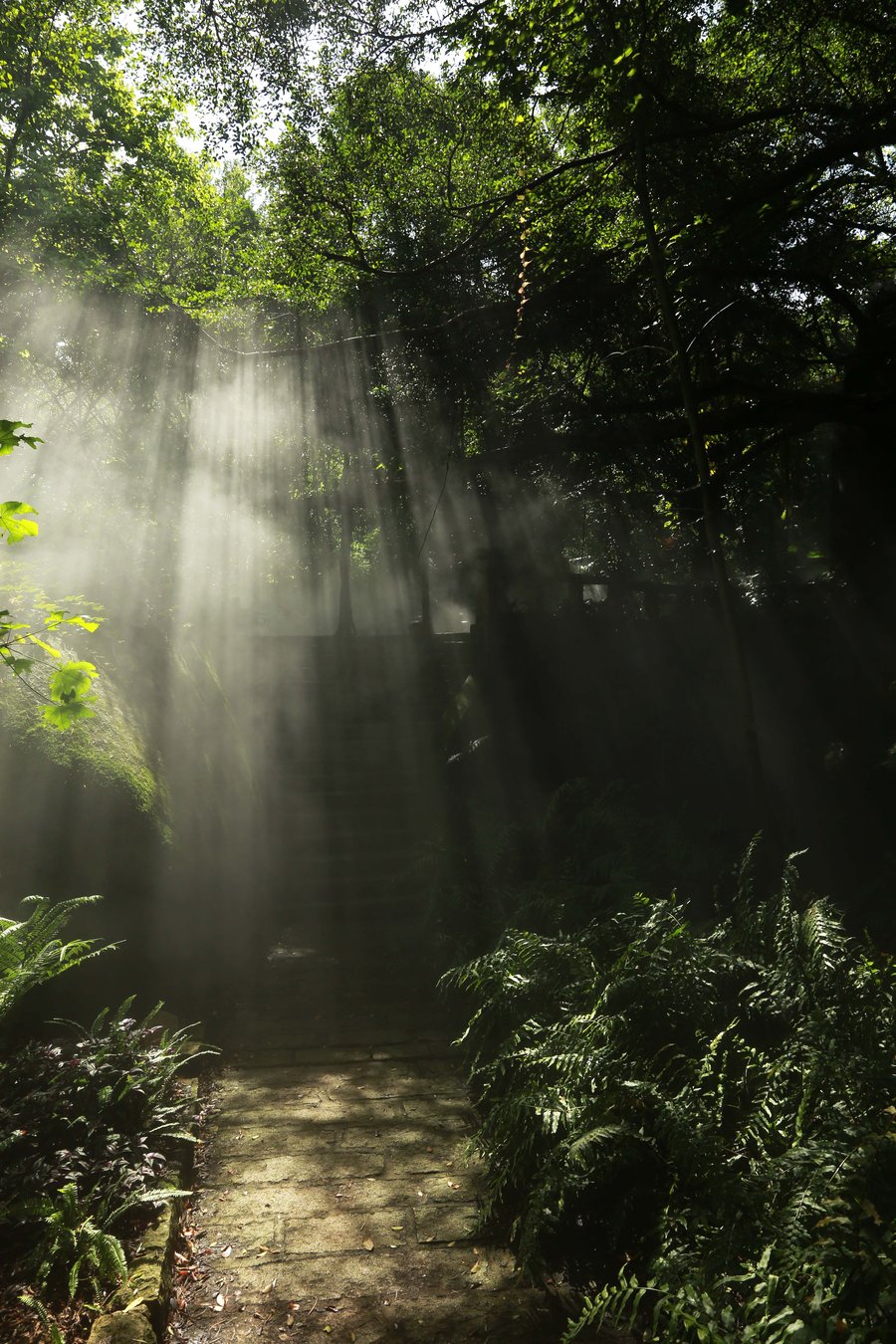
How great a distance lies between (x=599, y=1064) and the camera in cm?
320

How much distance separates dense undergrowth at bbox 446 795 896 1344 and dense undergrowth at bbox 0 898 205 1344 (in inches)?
57.2

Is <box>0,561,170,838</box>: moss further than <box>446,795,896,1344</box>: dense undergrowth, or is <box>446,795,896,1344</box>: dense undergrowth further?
<box>0,561,170,838</box>: moss

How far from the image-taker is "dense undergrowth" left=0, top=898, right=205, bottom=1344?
266 centimetres

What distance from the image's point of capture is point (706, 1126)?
2713 millimetres

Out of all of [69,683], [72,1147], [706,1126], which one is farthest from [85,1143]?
[706,1126]

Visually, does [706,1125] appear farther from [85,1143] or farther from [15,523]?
[15,523]

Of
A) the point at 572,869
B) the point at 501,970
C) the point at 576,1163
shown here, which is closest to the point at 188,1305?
the point at 576,1163

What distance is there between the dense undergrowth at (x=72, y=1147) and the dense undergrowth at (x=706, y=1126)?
145cm

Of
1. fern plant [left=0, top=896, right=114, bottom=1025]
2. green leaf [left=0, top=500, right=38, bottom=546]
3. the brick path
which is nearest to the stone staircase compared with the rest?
the brick path

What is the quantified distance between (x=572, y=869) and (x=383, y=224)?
8.02 meters

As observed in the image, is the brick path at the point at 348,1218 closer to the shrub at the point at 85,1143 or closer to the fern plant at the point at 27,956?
the shrub at the point at 85,1143

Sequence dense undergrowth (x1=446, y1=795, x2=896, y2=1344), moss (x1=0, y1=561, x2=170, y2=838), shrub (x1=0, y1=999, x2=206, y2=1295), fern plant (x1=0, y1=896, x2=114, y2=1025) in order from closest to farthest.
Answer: dense undergrowth (x1=446, y1=795, x2=896, y2=1344) < shrub (x1=0, y1=999, x2=206, y2=1295) < fern plant (x1=0, y1=896, x2=114, y2=1025) < moss (x1=0, y1=561, x2=170, y2=838)

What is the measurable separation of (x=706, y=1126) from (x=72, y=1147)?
2.67m

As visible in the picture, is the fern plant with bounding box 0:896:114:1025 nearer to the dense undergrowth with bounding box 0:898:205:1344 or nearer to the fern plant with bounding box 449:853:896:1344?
the dense undergrowth with bounding box 0:898:205:1344
